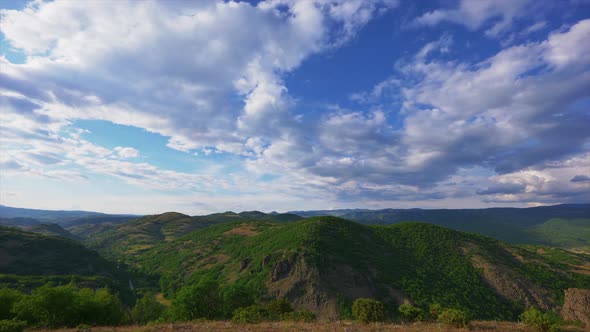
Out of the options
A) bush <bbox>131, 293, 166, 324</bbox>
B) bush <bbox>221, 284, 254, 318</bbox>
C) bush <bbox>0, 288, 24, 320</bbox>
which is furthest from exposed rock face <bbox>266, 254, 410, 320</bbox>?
bush <bbox>0, 288, 24, 320</bbox>

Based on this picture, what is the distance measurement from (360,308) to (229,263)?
100m

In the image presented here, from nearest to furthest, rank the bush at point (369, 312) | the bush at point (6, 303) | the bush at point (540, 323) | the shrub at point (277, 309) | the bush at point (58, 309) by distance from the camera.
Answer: the bush at point (540, 323)
the bush at point (369, 312)
the bush at point (58, 309)
the bush at point (6, 303)
the shrub at point (277, 309)

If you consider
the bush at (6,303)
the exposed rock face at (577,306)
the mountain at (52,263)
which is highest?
the bush at (6,303)

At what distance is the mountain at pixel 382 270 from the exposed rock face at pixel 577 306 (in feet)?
16.7

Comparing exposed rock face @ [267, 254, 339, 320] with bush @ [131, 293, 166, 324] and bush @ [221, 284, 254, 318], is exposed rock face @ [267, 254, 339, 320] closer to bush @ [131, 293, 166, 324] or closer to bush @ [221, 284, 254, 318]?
bush @ [221, 284, 254, 318]

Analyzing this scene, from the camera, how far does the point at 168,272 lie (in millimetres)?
132625

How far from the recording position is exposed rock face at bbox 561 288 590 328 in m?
72.8

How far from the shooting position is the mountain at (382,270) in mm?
81875

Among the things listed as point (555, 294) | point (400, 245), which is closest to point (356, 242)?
point (400, 245)

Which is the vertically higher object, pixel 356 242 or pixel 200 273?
pixel 356 242

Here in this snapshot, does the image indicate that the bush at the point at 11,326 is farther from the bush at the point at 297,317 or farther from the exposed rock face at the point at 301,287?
the exposed rock face at the point at 301,287

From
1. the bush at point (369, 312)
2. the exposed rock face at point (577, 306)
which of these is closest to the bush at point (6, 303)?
the bush at point (369, 312)

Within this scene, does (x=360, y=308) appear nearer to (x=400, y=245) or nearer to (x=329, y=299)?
(x=329, y=299)

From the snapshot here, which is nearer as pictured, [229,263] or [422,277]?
[422,277]
